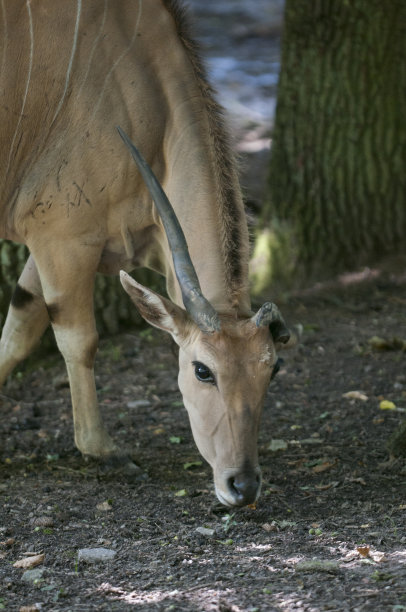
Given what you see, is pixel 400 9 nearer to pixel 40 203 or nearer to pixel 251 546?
pixel 40 203

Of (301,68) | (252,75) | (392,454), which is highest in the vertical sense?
(301,68)

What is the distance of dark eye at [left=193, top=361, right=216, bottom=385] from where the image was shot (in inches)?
156

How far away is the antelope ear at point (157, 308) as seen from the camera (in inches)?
159

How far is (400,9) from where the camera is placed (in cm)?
738

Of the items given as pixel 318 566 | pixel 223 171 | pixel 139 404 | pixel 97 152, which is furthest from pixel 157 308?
pixel 139 404

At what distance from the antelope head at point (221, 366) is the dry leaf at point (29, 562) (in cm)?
81

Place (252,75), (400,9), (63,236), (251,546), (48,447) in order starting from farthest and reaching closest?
(252,75), (400,9), (48,447), (63,236), (251,546)

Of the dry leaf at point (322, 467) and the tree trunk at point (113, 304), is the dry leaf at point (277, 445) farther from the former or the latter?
the tree trunk at point (113, 304)

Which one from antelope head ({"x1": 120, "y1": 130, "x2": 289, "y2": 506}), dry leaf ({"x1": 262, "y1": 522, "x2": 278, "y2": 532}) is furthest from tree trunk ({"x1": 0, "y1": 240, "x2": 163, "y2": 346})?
dry leaf ({"x1": 262, "y1": 522, "x2": 278, "y2": 532})

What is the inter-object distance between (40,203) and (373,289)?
3608mm

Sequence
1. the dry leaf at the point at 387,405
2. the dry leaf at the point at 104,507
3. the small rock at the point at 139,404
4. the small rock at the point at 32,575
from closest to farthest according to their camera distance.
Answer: the small rock at the point at 32,575
the dry leaf at the point at 104,507
the dry leaf at the point at 387,405
the small rock at the point at 139,404

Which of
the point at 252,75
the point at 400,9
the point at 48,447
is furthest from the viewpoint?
the point at 252,75

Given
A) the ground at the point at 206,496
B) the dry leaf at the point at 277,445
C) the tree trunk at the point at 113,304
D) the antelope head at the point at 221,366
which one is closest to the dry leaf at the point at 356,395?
the ground at the point at 206,496

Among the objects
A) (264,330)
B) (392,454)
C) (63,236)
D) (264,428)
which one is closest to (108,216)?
(63,236)
